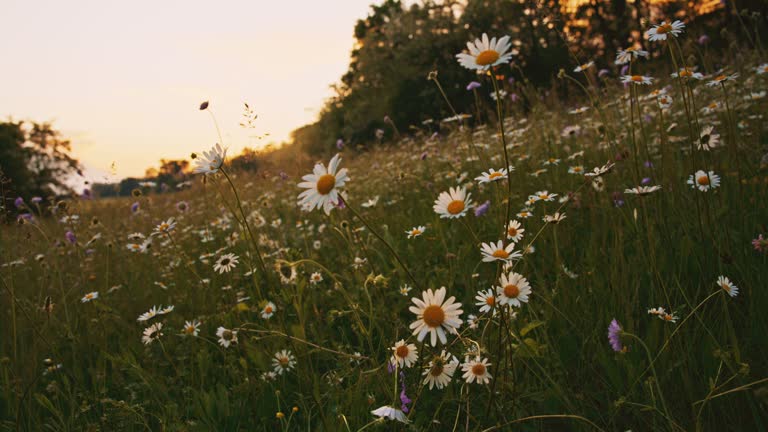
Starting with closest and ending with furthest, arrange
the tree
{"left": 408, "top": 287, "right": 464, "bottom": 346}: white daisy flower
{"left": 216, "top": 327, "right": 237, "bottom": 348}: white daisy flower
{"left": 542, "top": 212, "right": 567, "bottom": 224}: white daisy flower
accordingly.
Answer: {"left": 408, "top": 287, "right": 464, "bottom": 346}: white daisy flower → {"left": 542, "top": 212, "right": 567, "bottom": 224}: white daisy flower → {"left": 216, "top": 327, "right": 237, "bottom": 348}: white daisy flower → the tree

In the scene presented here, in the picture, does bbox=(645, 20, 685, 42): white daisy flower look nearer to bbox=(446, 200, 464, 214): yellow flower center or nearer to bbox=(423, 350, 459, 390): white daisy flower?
bbox=(446, 200, 464, 214): yellow flower center

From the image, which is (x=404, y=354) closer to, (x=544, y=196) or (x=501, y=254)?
(x=501, y=254)

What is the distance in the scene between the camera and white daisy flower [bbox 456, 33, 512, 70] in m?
0.97

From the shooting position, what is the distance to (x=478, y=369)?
111 cm

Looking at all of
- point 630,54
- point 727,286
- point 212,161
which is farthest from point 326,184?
point 630,54

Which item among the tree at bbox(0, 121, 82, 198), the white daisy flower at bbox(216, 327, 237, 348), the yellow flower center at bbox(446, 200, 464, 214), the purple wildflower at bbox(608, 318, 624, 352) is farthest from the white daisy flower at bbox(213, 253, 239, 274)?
the tree at bbox(0, 121, 82, 198)

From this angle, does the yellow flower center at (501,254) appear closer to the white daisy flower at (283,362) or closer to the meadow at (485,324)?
the meadow at (485,324)

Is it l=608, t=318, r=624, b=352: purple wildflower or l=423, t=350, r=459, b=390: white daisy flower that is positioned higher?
l=423, t=350, r=459, b=390: white daisy flower

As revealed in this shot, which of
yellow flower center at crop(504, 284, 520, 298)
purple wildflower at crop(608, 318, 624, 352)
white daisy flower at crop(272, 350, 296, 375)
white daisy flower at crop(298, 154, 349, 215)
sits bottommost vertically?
white daisy flower at crop(272, 350, 296, 375)

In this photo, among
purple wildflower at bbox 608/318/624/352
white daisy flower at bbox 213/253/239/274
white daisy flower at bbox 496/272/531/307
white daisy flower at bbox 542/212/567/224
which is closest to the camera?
white daisy flower at bbox 496/272/531/307

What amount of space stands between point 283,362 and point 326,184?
0.97m

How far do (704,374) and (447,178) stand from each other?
2803 mm

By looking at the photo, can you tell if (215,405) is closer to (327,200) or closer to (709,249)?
(327,200)

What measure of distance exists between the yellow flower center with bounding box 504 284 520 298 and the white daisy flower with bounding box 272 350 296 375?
0.98 m
